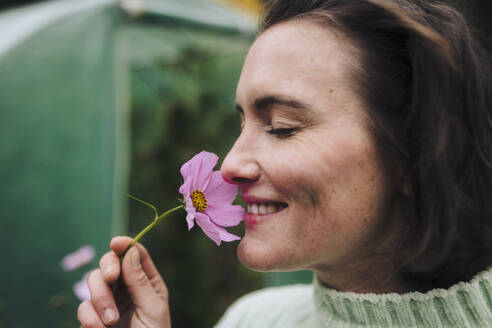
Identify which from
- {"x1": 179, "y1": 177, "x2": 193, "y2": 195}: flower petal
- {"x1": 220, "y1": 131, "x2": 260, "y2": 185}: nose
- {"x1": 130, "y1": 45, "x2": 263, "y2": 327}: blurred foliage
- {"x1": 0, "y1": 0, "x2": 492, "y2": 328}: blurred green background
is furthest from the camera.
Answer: {"x1": 130, "y1": 45, "x2": 263, "y2": 327}: blurred foliage

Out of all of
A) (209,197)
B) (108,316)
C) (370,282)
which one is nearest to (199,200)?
(209,197)

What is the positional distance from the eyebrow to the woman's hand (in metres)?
0.39

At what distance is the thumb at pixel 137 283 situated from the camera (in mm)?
973

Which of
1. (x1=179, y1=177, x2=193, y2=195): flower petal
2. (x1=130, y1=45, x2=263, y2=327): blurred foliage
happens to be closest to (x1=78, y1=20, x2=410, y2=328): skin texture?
(x1=179, y1=177, x2=193, y2=195): flower petal

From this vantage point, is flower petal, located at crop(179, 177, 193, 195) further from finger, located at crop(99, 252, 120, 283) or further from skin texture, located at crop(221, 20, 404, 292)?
finger, located at crop(99, 252, 120, 283)

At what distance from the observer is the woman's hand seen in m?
0.91

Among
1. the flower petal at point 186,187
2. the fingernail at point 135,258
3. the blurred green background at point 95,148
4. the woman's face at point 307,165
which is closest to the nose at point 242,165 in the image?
the woman's face at point 307,165

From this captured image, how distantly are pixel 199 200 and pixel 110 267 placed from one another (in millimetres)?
229

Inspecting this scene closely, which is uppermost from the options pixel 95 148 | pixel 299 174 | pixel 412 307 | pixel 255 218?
pixel 299 174

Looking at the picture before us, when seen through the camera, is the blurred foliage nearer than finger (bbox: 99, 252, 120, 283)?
No

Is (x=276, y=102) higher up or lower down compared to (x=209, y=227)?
higher up

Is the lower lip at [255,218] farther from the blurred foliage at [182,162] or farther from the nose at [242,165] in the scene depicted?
the blurred foliage at [182,162]

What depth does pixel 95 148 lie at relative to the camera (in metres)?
2.48

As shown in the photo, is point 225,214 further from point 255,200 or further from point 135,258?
point 135,258
